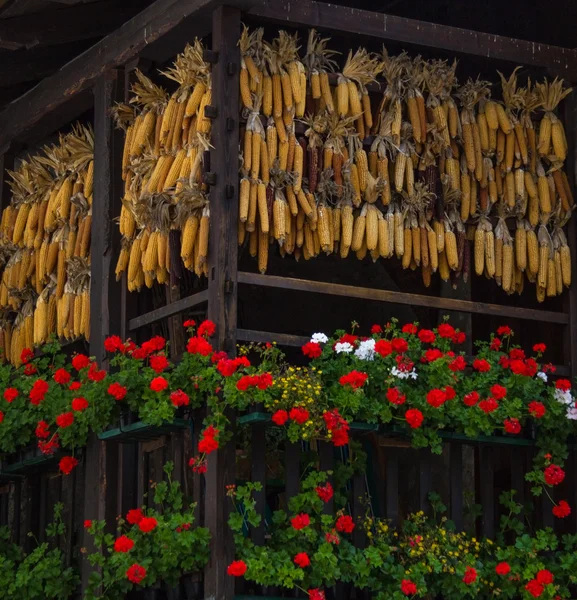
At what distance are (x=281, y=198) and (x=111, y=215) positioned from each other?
5.65ft

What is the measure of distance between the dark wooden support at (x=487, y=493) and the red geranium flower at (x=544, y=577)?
50 cm

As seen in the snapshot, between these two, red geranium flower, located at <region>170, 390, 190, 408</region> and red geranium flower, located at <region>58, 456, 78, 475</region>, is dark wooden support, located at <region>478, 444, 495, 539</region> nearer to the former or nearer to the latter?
red geranium flower, located at <region>170, 390, 190, 408</region>

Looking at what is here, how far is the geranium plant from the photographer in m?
9.91

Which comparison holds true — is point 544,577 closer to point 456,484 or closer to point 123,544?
point 456,484

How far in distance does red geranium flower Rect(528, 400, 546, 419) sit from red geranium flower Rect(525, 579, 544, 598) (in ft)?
3.56

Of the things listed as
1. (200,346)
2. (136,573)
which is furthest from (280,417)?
(136,573)

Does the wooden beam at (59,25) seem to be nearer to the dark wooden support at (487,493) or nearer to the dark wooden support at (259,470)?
the dark wooden support at (259,470)

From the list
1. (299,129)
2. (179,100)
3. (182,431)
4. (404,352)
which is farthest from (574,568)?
(179,100)

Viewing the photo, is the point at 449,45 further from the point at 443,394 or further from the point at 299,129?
the point at 443,394

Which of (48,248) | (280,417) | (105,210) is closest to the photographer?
(280,417)

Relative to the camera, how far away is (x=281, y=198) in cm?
1083

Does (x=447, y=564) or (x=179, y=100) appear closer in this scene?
(x=447, y=564)

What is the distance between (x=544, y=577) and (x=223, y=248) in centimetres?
298

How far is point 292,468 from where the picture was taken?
33.6 ft
